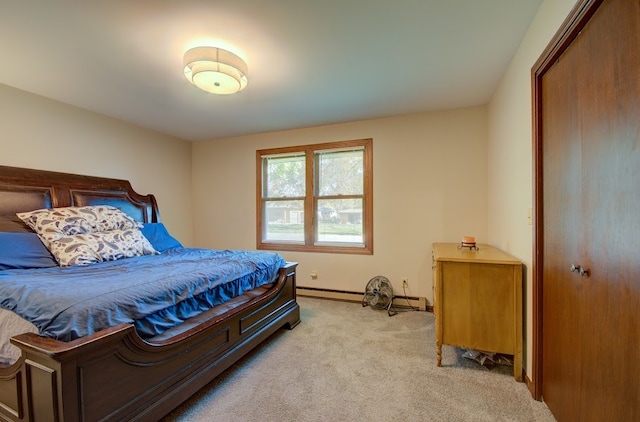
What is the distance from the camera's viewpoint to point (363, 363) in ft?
6.98

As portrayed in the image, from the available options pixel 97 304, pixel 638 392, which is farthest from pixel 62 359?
pixel 638 392

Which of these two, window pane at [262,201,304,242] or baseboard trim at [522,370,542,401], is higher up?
window pane at [262,201,304,242]

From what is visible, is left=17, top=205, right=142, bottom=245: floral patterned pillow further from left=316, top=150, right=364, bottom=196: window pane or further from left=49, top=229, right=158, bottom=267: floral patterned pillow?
left=316, top=150, right=364, bottom=196: window pane

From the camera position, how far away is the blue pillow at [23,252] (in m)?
2.04

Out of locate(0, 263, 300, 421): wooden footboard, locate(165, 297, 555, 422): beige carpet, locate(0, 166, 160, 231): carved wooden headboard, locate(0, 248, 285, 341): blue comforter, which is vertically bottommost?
locate(165, 297, 555, 422): beige carpet

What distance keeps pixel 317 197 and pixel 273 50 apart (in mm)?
2116

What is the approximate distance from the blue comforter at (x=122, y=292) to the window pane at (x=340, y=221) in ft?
5.21

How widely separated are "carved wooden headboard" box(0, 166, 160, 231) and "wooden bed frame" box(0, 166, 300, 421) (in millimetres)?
11

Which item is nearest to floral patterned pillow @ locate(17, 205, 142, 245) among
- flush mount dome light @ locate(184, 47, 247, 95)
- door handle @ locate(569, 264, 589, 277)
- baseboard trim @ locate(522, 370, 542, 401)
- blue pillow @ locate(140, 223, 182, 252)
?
blue pillow @ locate(140, 223, 182, 252)

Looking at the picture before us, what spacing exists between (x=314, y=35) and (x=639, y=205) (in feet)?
6.17

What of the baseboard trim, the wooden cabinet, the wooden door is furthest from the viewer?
the wooden cabinet

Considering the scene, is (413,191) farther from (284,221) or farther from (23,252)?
(23,252)

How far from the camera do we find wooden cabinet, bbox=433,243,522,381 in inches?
75.4

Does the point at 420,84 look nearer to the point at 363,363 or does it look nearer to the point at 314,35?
the point at 314,35
